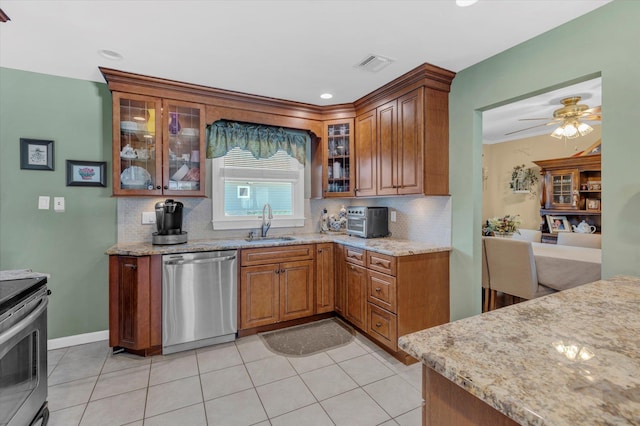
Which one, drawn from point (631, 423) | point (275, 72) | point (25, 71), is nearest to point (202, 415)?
point (631, 423)

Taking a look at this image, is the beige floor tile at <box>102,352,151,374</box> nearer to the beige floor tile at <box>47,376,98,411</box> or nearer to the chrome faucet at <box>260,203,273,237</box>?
the beige floor tile at <box>47,376,98,411</box>

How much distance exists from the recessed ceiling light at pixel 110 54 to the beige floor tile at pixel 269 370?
2.76m

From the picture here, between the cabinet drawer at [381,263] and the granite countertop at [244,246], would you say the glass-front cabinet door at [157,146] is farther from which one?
the cabinet drawer at [381,263]

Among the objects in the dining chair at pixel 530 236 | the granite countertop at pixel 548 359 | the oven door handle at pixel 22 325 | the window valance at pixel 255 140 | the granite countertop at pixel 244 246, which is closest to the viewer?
the granite countertop at pixel 548 359

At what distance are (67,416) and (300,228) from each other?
2.68 metres

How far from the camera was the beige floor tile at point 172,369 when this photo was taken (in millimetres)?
2324

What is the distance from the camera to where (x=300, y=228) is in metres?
3.94

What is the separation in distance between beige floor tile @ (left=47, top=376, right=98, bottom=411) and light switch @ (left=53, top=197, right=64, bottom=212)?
153 centimetres

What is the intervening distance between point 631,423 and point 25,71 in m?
4.25

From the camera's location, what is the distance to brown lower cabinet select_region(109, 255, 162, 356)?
2586mm

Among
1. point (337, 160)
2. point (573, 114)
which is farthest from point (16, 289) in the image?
point (573, 114)

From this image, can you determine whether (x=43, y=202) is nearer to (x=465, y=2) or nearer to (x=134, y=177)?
(x=134, y=177)

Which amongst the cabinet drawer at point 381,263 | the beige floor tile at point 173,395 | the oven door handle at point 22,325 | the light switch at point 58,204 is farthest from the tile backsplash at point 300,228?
the beige floor tile at point 173,395

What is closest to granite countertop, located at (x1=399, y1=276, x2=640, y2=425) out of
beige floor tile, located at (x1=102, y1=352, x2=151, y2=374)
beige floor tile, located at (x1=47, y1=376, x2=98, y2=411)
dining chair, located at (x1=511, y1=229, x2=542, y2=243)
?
beige floor tile, located at (x1=47, y1=376, x2=98, y2=411)
